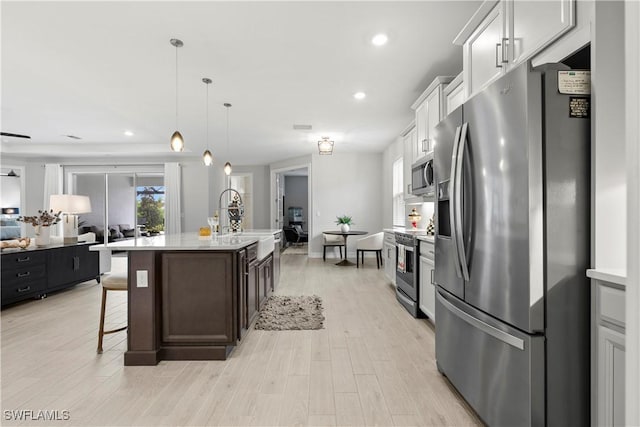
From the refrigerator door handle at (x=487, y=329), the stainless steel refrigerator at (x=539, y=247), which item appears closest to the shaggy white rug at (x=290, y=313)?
the refrigerator door handle at (x=487, y=329)

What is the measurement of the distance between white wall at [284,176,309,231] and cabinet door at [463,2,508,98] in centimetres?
1057

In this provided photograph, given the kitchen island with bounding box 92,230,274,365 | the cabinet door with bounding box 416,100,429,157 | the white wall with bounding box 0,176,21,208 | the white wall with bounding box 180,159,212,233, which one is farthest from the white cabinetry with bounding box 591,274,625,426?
the white wall with bounding box 0,176,21,208

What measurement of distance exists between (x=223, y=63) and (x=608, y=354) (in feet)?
11.8

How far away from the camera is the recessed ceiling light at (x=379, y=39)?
9.34ft

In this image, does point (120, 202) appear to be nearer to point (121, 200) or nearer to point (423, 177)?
point (121, 200)

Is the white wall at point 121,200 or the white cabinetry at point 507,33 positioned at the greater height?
the white cabinetry at point 507,33

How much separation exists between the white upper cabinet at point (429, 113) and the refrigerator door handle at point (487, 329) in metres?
2.05

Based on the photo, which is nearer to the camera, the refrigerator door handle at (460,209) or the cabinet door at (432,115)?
the refrigerator door handle at (460,209)

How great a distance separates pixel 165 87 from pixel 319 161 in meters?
4.71

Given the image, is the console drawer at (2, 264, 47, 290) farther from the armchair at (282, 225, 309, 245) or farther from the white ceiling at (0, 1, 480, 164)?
the armchair at (282, 225, 309, 245)

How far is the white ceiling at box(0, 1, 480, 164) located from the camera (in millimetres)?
2531

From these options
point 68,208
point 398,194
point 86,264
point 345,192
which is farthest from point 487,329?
point 345,192

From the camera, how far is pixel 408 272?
3764mm

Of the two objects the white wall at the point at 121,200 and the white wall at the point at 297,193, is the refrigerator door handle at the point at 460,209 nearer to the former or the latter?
the white wall at the point at 121,200
